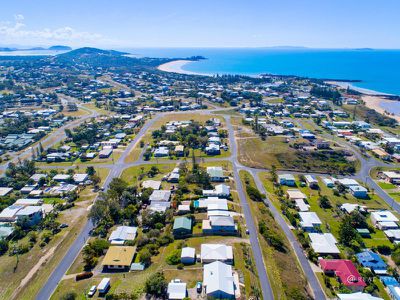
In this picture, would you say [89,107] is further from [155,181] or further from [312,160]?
[312,160]

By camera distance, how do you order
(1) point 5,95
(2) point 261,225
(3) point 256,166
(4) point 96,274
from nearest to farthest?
(4) point 96,274 < (2) point 261,225 < (3) point 256,166 < (1) point 5,95

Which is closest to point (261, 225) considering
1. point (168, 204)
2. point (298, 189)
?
point (168, 204)

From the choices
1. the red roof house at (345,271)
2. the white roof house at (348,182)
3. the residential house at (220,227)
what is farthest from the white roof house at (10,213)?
the white roof house at (348,182)

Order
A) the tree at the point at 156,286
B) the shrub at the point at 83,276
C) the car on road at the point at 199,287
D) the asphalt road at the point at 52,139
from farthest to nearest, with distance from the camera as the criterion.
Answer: the asphalt road at the point at 52,139 → the shrub at the point at 83,276 → the car on road at the point at 199,287 → the tree at the point at 156,286

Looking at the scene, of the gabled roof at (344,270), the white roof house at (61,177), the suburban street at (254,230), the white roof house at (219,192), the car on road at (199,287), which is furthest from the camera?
the white roof house at (61,177)

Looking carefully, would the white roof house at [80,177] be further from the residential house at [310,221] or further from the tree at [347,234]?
the tree at [347,234]

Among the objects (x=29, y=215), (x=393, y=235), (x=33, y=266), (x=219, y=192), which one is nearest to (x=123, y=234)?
(x=33, y=266)

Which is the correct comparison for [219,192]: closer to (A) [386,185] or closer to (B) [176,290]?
(B) [176,290]
